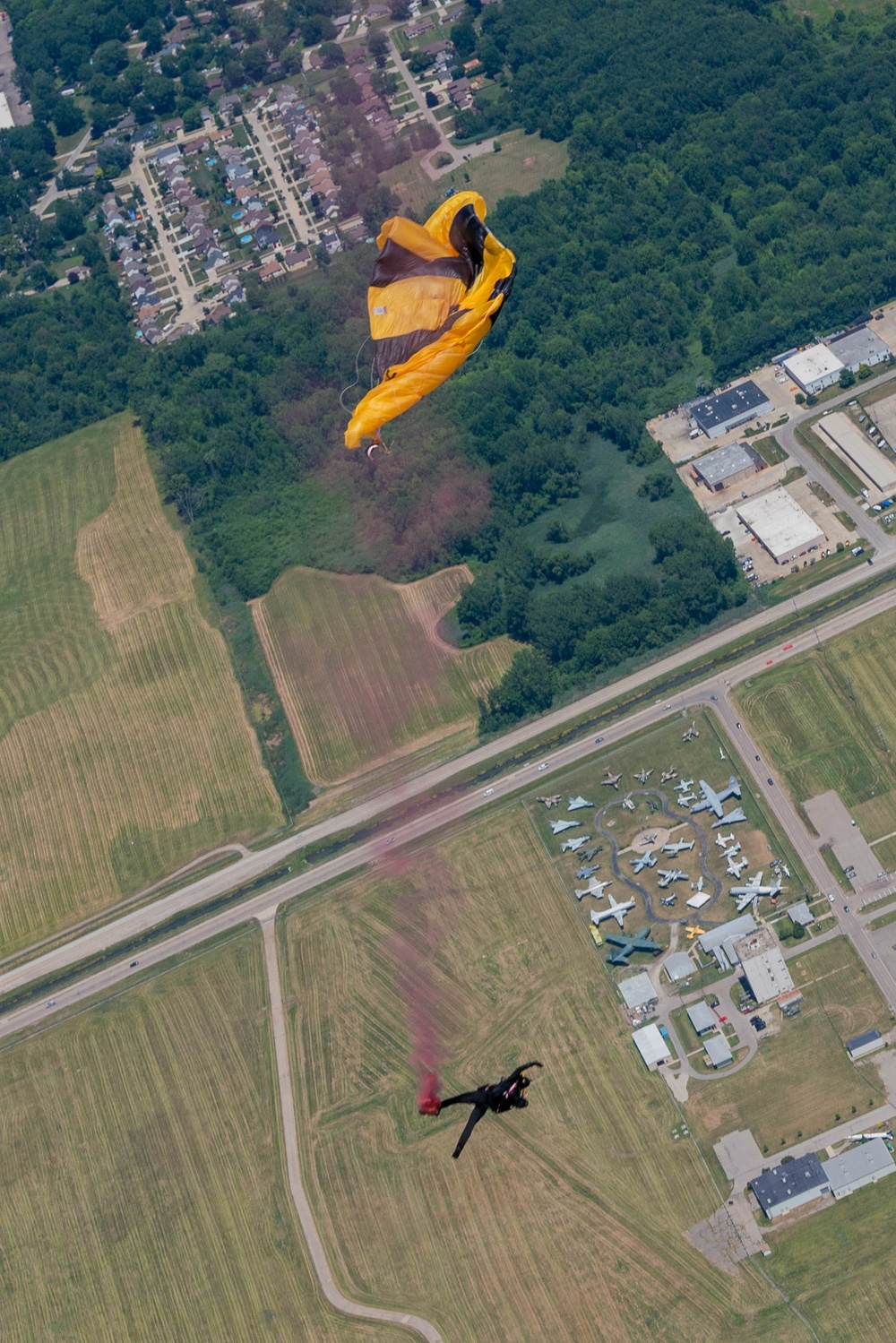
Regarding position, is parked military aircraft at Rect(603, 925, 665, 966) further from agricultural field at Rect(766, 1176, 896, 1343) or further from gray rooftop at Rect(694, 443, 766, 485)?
gray rooftop at Rect(694, 443, 766, 485)

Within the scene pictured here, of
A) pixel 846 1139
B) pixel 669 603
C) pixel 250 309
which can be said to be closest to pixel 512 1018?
pixel 846 1139

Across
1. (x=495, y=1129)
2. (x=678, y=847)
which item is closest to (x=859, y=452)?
(x=678, y=847)

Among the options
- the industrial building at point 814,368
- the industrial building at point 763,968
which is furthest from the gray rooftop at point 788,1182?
the industrial building at point 814,368

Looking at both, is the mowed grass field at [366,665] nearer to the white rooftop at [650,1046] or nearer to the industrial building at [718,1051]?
the white rooftop at [650,1046]

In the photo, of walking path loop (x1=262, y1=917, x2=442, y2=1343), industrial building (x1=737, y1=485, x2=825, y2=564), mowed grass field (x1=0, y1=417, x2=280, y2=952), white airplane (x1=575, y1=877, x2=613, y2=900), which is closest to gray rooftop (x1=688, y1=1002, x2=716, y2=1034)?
white airplane (x1=575, y1=877, x2=613, y2=900)

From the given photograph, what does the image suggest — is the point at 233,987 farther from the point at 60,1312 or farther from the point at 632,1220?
the point at 632,1220
